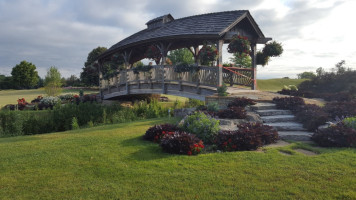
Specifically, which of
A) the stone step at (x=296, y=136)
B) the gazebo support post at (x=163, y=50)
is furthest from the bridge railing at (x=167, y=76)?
the stone step at (x=296, y=136)

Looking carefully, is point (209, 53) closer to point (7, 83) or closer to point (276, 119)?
point (276, 119)

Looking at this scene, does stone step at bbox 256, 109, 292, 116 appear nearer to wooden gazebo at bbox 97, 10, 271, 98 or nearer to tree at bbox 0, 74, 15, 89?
wooden gazebo at bbox 97, 10, 271, 98

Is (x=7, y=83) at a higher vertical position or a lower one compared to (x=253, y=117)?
higher

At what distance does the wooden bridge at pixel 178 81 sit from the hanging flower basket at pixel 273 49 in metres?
1.42

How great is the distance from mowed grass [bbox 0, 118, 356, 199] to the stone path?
0.78 meters

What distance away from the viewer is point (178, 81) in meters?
13.4

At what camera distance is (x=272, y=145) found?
5363 mm

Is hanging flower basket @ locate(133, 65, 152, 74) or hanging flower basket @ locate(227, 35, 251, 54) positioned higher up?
hanging flower basket @ locate(227, 35, 251, 54)

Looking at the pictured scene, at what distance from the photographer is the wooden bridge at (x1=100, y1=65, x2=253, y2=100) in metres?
12.0

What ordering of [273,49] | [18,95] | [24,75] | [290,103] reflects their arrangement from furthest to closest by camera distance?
[24,75] → [18,95] → [273,49] → [290,103]

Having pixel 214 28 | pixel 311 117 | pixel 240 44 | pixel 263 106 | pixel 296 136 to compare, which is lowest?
pixel 296 136

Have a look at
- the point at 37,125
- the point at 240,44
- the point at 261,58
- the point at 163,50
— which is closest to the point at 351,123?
the point at 240,44

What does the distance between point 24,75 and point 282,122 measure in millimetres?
46025

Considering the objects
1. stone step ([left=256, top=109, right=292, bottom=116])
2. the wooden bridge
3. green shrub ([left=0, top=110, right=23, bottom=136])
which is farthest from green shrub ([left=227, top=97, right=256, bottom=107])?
green shrub ([left=0, top=110, right=23, bottom=136])
